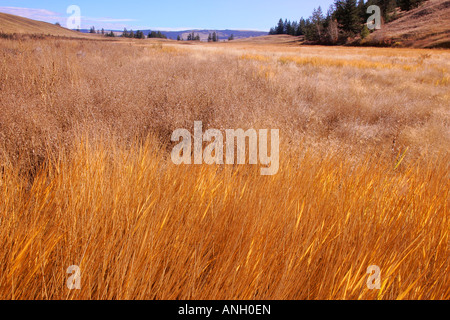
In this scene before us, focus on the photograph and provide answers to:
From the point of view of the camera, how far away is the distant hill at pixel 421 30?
32.4 metres

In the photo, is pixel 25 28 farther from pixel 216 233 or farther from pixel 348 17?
pixel 348 17

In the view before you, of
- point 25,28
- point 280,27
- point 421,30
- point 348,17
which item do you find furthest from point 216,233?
point 280,27

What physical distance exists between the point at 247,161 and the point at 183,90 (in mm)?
2733

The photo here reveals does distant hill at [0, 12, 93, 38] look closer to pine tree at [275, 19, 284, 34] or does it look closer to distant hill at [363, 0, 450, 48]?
distant hill at [363, 0, 450, 48]

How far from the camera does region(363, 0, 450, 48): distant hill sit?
32375 mm

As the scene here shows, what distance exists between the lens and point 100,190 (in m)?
1.43

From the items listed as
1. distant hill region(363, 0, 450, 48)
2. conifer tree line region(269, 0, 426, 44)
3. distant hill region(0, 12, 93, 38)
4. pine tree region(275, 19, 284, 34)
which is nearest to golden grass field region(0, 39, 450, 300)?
distant hill region(0, 12, 93, 38)

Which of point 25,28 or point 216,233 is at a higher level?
point 25,28

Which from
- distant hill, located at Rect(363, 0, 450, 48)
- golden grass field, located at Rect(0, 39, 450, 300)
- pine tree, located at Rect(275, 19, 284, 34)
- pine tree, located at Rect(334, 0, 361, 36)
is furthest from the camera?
pine tree, located at Rect(275, 19, 284, 34)

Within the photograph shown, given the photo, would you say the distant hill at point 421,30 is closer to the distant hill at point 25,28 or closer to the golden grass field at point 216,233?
the golden grass field at point 216,233

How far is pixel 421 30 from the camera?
1485 inches

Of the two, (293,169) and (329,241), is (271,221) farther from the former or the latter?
(293,169)

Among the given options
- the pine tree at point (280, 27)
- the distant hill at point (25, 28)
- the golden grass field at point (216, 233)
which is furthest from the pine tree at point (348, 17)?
the pine tree at point (280, 27)
